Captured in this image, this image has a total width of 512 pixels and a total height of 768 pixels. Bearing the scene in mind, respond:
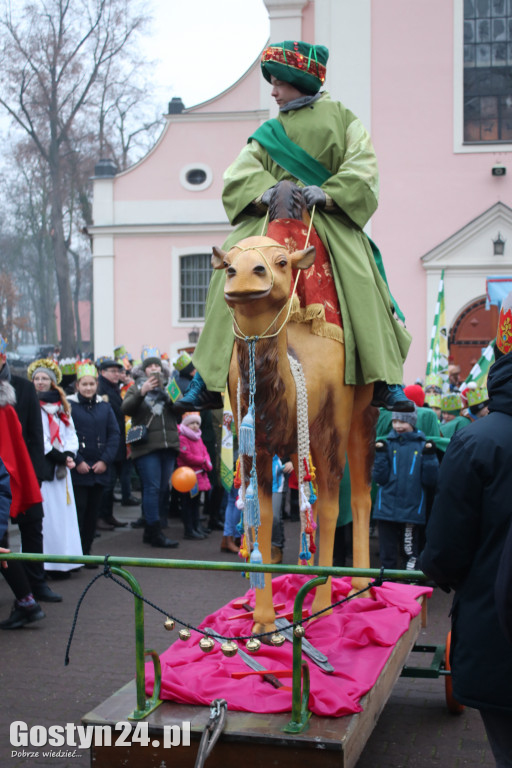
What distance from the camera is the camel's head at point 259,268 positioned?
4.46 meters

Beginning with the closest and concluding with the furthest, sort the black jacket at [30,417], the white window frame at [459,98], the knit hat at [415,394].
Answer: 1. the black jacket at [30,417]
2. the knit hat at [415,394]
3. the white window frame at [459,98]

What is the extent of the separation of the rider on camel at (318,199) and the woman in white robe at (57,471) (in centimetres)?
385

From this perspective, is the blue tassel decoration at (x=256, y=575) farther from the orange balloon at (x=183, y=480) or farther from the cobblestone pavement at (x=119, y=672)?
the orange balloon at (x=183, y=480)

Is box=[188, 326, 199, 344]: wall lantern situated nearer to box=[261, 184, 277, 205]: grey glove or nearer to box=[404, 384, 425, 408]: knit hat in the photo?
box=[404, 384, 425, 408]: knit hat

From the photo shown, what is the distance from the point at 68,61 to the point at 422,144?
17.6 metres

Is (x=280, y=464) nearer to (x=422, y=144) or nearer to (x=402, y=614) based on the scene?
(x=402, y=614)

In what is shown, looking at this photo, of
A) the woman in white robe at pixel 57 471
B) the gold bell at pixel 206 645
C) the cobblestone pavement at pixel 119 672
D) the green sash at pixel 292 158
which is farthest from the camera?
the woman in white robe at pixel 57 471

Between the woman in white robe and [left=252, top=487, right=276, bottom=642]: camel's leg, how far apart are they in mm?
4227

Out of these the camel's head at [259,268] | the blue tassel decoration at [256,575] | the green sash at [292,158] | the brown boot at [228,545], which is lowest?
the brown boot at [228,545]

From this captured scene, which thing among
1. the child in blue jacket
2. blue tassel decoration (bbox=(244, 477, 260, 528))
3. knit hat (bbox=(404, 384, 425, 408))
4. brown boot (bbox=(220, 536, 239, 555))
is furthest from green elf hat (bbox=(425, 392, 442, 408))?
blue tassel decoration (bbox=(244, 477, 260, 528))

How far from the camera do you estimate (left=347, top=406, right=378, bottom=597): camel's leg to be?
6.01 metres

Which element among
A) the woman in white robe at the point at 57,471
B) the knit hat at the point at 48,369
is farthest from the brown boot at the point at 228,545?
the knit hat at the point at 48,369

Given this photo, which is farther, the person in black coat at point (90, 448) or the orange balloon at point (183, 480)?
the orange balloon at point (183, 480)

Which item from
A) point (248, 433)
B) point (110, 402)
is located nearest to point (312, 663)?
point (248, 433)
